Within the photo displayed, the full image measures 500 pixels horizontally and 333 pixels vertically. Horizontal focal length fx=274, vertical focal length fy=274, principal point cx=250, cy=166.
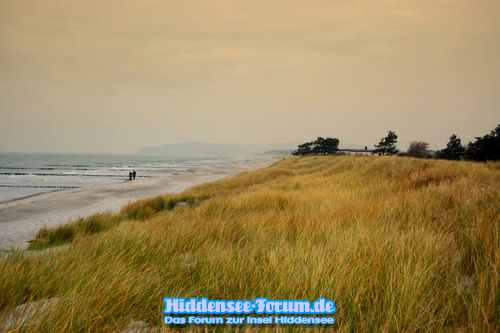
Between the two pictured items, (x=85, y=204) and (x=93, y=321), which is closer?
(x=93, y=321)

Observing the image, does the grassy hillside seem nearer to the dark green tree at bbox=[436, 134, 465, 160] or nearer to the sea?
the sea

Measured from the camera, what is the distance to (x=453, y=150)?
37.7 m

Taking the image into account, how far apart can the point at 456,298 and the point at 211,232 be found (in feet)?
9.17

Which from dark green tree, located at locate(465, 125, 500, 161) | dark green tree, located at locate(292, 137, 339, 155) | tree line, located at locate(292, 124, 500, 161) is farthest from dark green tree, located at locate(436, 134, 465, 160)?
dark green tree, located at locate(292, 137, 339, 155)

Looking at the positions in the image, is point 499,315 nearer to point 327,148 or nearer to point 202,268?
point 202,268

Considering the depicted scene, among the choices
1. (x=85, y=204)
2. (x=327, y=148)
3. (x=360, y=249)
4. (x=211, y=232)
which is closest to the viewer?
(x=360, y=249)

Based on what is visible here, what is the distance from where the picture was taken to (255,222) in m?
4.26

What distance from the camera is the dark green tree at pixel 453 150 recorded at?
37188 mm

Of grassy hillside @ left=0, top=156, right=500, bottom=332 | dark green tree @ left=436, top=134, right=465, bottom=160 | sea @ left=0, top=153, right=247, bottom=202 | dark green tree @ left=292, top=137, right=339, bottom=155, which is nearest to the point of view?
grassy hillside @ left=0, top=156, right=500, bottom=332

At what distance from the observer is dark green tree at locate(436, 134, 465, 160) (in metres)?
37.2

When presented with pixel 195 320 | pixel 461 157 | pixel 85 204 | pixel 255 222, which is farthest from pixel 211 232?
pixel 461 157

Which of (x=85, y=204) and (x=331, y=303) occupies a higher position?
(x=331, y=303)

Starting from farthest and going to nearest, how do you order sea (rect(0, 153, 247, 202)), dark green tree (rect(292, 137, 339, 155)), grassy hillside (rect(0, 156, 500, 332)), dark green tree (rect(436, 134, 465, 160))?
dark green tree (rect(292, 137, 339, 155)), dark green tree (rect(436, 134, 465, 160)), sea (rect(0, 153, 247, 202)), grassy hillside (rect(0, 156, 500, 332))

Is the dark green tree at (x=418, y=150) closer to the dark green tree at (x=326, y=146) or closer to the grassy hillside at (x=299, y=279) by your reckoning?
the dark green tree at (x=326, y=146)
